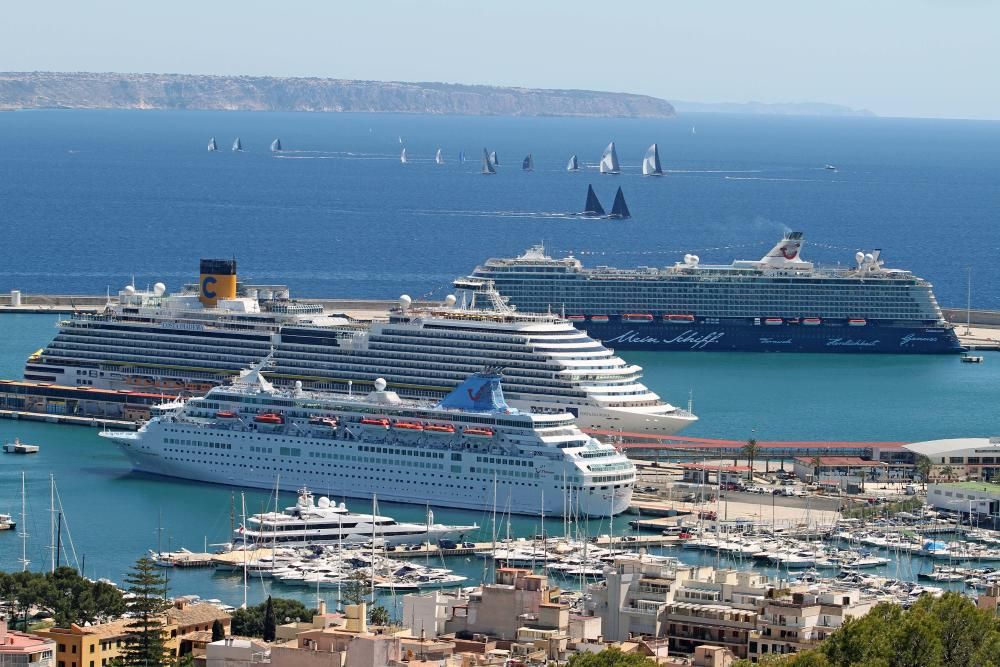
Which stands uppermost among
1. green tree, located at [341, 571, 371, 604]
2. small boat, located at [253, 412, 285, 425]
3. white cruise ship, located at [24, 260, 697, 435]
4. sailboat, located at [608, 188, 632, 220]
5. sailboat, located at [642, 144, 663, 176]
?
sailboat, located at [642, 144, 663, 176]

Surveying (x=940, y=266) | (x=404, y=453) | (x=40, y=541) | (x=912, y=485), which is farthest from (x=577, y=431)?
(x=940, y=266)

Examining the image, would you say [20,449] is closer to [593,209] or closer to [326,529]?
[326,529]

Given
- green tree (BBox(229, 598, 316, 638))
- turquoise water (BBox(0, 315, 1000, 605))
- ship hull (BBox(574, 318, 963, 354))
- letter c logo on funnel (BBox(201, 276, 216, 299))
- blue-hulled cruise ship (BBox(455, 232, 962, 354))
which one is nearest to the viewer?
green tree (BBox(229, 598, 316, 638))

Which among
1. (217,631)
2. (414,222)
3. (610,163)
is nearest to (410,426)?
(217,631)

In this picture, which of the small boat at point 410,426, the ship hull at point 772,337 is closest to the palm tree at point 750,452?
the small boat at point 410,426

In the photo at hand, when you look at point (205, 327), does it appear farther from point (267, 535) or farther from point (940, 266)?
point (940, 266)

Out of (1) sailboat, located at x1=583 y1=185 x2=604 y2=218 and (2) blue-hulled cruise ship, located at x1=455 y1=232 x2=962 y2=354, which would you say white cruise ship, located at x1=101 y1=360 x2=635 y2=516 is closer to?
(2) blue-hulled cruise ship, located at x1=455 y1=232 x2=962 y2=354

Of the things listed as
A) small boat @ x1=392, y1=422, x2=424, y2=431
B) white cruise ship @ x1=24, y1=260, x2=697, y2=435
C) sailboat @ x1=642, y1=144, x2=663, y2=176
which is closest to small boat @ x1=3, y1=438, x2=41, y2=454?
white cruise ship @ x1=24, y1=260, x2=697, y2=435
